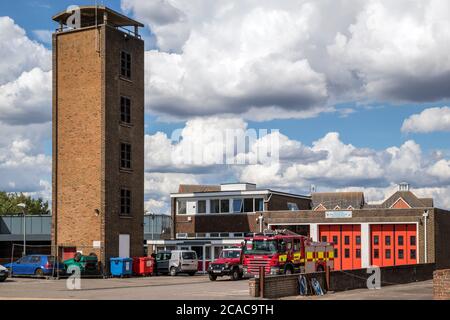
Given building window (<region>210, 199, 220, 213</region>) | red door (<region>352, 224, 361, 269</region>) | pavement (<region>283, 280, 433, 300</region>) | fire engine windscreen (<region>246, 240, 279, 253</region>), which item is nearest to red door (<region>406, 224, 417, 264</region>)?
red door (<region>352, 224, 361, 269</region>)

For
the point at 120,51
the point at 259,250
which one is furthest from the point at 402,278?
the point at 120,51

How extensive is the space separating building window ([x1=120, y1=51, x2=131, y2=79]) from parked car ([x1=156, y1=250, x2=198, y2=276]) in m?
13.2

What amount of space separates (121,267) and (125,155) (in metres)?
9.34

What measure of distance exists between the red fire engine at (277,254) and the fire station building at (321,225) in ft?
38.6

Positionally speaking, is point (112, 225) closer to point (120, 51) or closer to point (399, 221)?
point (120, 51)

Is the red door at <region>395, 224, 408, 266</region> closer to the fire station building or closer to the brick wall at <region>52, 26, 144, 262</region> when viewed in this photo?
the fire station building

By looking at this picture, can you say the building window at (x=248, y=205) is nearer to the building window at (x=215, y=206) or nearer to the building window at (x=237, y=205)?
the building window at (x=237, y=205)

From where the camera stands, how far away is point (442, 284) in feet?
73.6

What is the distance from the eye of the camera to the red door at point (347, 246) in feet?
160

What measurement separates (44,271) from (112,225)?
23.4 ft
